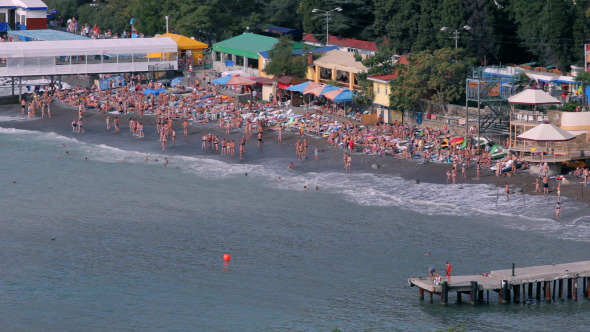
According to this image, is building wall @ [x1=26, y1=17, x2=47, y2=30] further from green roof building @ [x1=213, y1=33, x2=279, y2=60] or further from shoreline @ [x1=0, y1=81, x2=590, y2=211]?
green roof building @ [x1=213, y1=33, x2=279, y2=60]

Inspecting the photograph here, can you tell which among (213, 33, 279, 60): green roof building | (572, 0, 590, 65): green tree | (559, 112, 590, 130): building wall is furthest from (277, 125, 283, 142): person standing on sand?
(572, 0, 590, 65): green tree

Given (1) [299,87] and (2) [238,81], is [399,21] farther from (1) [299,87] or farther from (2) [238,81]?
(2) [238,81]

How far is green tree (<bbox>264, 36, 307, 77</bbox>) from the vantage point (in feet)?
A: 305

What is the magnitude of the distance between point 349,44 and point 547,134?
41.1m

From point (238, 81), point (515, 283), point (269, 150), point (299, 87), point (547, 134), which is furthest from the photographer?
point (238, 81)

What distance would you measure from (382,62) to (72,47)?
3159cm

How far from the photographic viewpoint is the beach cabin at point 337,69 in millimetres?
88688

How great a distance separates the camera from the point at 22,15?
123 meters

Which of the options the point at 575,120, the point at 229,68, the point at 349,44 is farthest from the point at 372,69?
the point at 229,68

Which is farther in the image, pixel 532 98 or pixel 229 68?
pixel 229 68

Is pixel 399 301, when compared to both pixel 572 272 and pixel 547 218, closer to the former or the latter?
pixel 572 272

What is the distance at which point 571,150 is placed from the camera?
224ft

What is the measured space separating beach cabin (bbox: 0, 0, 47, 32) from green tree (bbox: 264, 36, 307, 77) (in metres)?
40.6

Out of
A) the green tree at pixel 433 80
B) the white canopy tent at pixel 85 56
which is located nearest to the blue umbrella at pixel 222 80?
the white canopy tent at pixel 85 56
